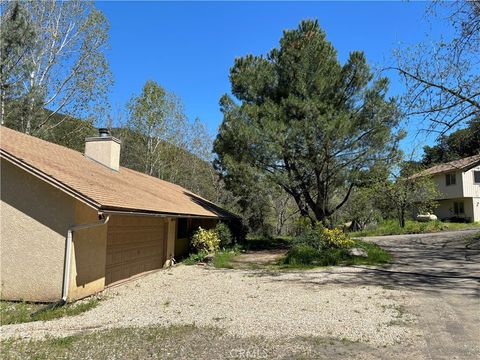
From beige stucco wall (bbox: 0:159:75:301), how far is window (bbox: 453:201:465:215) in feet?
118

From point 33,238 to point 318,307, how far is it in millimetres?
6435

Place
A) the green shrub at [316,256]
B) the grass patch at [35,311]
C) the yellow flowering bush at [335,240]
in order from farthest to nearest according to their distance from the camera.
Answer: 1. the yellow flowering bush at [335,240]
2. the green shrub at [316,256]
3. the grass patch at [35,311]

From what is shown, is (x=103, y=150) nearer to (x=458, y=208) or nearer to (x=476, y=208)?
(x=476, y=208)

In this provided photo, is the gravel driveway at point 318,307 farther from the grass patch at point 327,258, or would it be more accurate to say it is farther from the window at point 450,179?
the window at point 450,179

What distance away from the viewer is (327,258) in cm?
1482

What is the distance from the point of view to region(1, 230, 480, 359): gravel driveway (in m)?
6.31

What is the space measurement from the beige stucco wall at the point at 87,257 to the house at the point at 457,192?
1116 inches

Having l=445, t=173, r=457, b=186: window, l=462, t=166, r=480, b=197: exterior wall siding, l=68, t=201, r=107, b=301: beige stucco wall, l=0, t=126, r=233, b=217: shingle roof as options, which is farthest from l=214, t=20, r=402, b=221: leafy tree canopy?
l=445, t=173, r=457, b=186: window

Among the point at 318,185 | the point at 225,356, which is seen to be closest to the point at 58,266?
the point at 225,356

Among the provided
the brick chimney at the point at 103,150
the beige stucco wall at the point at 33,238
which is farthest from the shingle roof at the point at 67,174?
the brick chimney at the point at 103,150

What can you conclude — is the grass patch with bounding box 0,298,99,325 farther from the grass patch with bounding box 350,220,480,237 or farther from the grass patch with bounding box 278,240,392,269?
the grass patch with bounding box 350,220,480,237

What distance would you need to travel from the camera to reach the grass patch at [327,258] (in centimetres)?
1448

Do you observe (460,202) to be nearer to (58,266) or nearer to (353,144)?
(353,144)

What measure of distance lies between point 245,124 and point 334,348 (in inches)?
607
